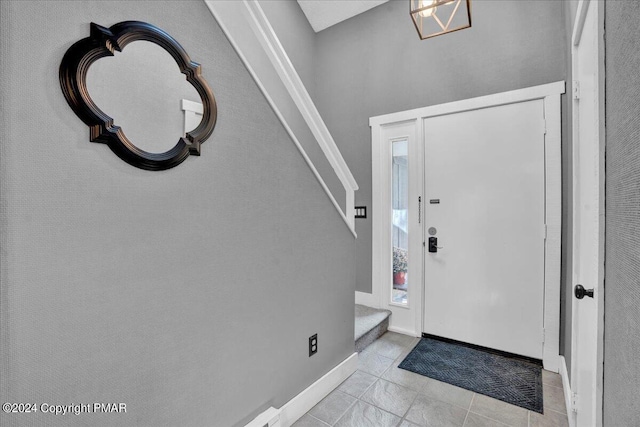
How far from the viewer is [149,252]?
3.63ft

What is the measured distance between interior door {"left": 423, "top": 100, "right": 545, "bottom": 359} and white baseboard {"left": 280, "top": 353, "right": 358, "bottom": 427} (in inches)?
39.6

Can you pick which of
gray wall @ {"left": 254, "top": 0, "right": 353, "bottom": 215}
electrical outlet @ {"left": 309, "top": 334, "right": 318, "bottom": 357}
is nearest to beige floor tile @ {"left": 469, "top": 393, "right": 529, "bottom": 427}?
electrical outlet @ {"left": 309, "top": 334, "right": 318, "bottom": 357}

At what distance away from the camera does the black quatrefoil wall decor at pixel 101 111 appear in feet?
3.00

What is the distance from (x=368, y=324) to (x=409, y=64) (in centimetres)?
250

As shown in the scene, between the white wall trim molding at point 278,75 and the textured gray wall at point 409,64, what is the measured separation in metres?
0.71

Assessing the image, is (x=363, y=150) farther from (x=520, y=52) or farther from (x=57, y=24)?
(x=57, y=24)

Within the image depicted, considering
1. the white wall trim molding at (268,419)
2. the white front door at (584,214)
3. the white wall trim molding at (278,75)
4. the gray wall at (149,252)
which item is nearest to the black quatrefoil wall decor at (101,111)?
the gray wall at (149,252)

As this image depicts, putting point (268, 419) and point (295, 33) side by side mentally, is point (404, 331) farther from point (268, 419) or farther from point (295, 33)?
point (295, 33)

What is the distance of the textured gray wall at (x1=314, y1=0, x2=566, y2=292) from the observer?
239 cm

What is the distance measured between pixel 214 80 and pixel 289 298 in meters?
1.17

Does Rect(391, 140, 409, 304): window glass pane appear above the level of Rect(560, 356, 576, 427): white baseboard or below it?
above

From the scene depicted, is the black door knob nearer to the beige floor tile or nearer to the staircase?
the beige floor tile

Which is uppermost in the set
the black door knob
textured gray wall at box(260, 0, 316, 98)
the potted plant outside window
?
textured gray wall at box(260, 0, 316, 98)

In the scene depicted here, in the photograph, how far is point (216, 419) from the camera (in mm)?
1339
